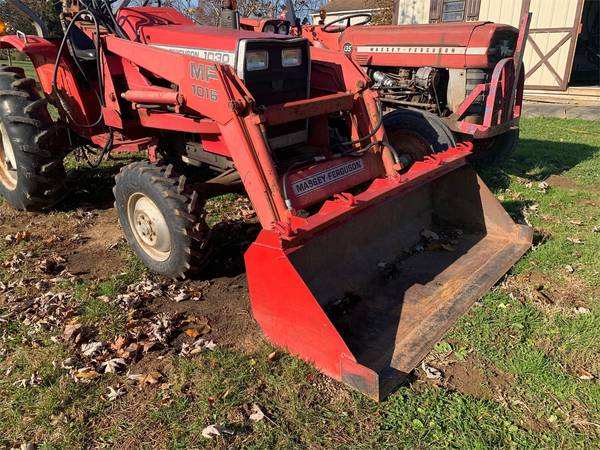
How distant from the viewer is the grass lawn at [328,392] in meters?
2.68

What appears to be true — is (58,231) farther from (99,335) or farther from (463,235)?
(463,235)

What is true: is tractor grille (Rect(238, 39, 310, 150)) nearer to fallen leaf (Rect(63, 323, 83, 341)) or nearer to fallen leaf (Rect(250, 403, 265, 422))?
fallen leaf (Rect(63, 323, 83, 341))

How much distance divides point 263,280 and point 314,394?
748 mm

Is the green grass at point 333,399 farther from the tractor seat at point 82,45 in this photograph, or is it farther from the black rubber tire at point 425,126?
the tractor seat at point 82,45

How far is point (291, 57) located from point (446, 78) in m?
3.35

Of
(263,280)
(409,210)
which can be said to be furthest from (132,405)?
(409,210)

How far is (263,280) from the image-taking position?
3170 mm

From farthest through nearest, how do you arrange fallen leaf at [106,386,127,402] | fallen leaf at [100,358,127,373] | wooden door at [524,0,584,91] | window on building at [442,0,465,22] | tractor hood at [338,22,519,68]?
window on building at [442,0,465,22]
wooden door at [524,0,584,91]
tractor hood at [338,22,519,68]
fallen leaf at [100,358,127,373]
fallen leaf at [106,386,127,402]


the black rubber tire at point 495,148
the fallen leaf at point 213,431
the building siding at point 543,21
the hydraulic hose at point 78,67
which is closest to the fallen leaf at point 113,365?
the fallen leaf at point 213,431

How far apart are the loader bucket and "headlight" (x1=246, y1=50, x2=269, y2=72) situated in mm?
1287

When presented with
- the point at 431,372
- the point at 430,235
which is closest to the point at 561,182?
the point at 430,235

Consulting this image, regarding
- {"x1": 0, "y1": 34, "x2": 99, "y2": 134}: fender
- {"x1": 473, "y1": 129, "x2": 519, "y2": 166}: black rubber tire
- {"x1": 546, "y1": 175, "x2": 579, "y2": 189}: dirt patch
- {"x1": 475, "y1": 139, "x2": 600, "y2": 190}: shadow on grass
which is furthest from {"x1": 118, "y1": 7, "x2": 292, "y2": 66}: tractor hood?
{"x1": 546, "y1": 175, "x2": 579, "y2": 189}: dirt patch

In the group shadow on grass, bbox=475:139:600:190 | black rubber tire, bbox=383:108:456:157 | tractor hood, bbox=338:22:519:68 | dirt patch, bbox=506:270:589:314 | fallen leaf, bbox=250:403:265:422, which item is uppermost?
tractor hood, bbox=338:22:519:68

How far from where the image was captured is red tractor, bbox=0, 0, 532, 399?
321 cm
